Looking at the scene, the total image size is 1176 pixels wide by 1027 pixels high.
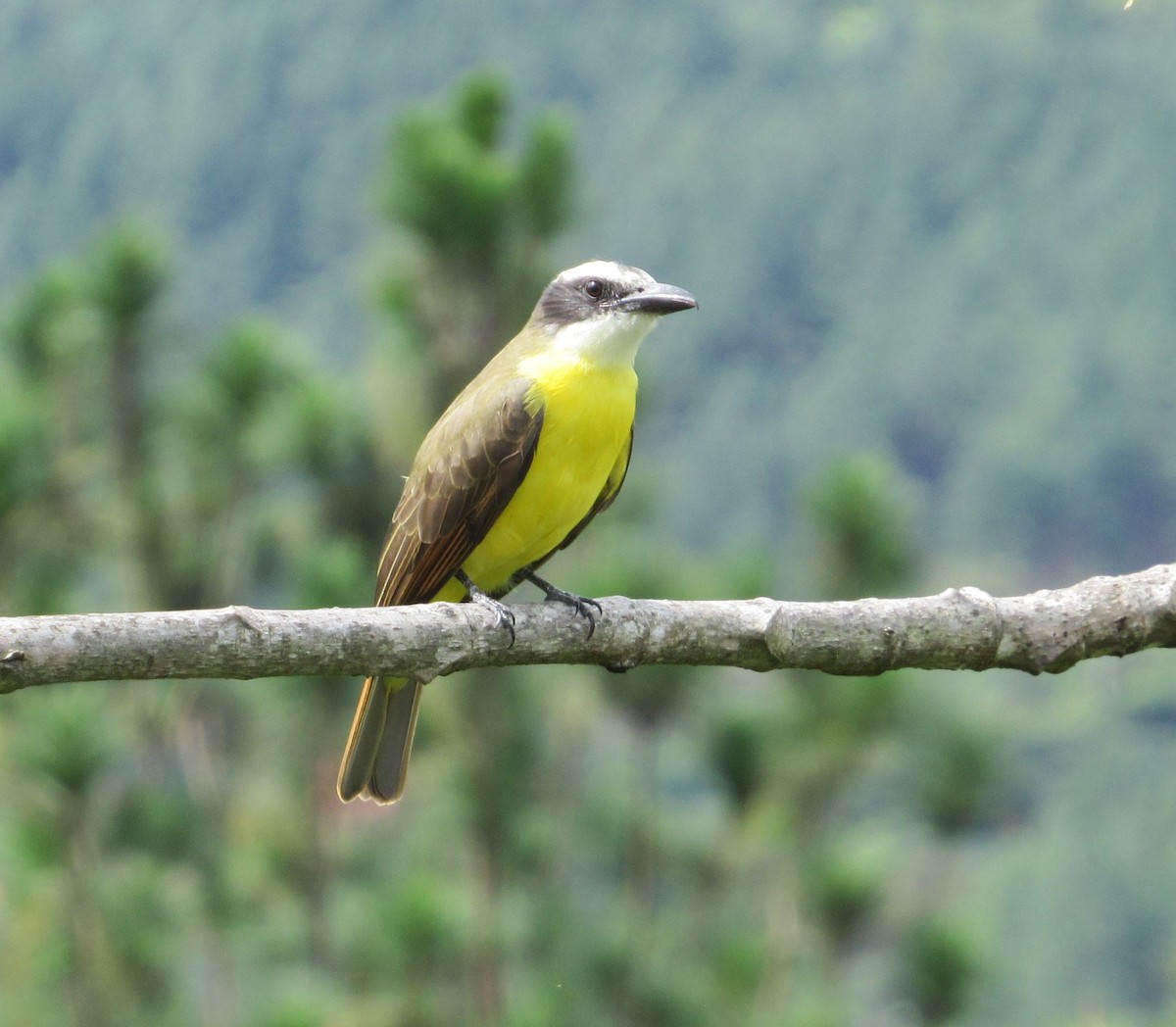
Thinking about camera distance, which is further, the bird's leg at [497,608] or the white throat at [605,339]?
the white throat at [605,339]

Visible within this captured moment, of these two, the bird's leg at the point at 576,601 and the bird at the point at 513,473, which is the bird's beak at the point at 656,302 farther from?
the bird's leg at the point at 576,601

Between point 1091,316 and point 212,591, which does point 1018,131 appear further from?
point 212,591

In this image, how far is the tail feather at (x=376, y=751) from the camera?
4.59 m

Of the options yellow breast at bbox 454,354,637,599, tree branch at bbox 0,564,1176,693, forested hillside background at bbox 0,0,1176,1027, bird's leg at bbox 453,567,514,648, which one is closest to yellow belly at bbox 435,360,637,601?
yellow breast at bbox 454,354,637,599

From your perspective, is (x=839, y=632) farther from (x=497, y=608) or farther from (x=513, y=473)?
(x=513, y=473)

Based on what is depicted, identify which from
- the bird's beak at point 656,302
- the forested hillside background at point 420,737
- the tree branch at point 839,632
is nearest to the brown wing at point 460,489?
the bird's beak at point 656,302

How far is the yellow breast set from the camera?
175 inches

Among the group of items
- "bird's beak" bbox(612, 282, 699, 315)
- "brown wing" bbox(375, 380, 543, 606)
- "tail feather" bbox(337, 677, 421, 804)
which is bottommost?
"tail feather" bbox(337, 677, 421, 804)

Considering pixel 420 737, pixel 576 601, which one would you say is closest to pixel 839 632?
pixel 576 601

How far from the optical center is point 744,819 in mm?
8781

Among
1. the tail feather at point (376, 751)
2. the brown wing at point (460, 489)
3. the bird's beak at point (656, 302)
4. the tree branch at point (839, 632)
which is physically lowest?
the tail feather at point (376, 751)

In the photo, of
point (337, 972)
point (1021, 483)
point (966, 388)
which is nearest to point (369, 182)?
point (337, 972)

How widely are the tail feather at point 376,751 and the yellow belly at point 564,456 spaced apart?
44 centimetres

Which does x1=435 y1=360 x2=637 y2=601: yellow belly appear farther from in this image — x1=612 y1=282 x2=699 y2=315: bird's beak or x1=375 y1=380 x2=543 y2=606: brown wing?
x1=612 y1=282 x2=699 y2=315: bird's beak
